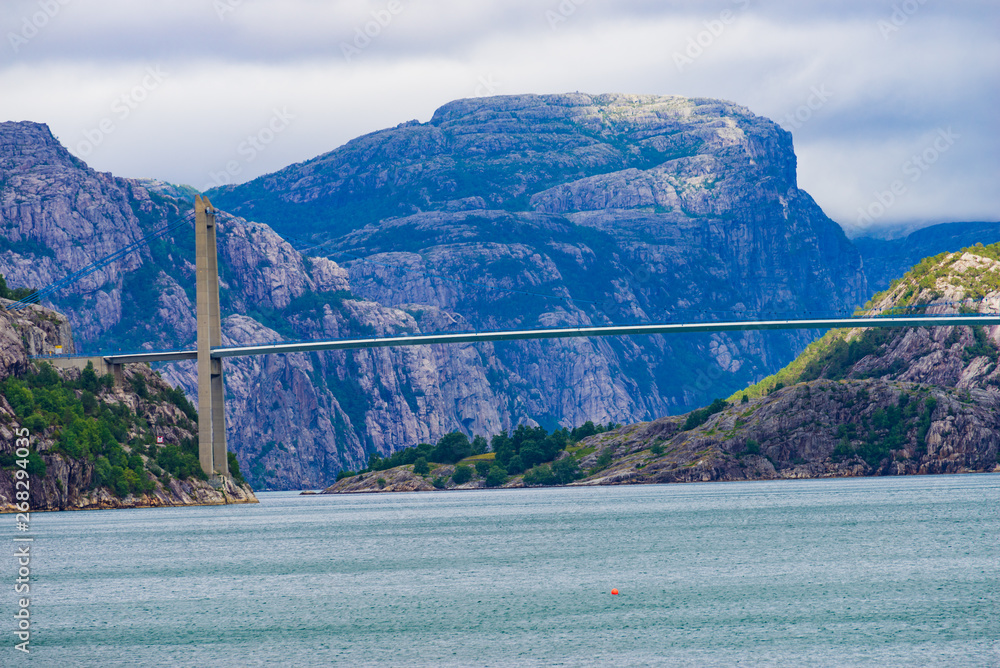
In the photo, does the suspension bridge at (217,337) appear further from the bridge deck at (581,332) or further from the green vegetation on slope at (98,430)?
the green vegetation on slope at (98,430)

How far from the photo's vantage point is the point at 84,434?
117562 millimetres

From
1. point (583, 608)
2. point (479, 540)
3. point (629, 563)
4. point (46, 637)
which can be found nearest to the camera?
point (46, 637)

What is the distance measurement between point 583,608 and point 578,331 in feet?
247

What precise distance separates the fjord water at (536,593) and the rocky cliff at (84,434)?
83.3 ft

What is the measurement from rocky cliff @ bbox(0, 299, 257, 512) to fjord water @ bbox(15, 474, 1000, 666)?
83.3ft

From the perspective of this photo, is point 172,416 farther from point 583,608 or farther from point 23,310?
point 583,608

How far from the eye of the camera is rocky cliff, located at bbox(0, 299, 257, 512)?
114 meters

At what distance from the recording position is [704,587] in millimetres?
51156

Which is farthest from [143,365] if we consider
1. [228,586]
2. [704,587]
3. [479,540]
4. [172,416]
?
[704,587]

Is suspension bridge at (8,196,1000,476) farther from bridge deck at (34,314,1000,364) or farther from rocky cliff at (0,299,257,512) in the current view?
rocky cliff at (0,299,257,512)

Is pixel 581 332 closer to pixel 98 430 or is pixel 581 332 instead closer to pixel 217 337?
pixel 217 337

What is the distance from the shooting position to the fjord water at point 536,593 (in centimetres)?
3816

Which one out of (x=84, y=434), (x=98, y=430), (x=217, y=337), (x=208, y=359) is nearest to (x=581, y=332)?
(x=217, y=337)

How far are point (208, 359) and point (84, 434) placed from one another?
495 inches
